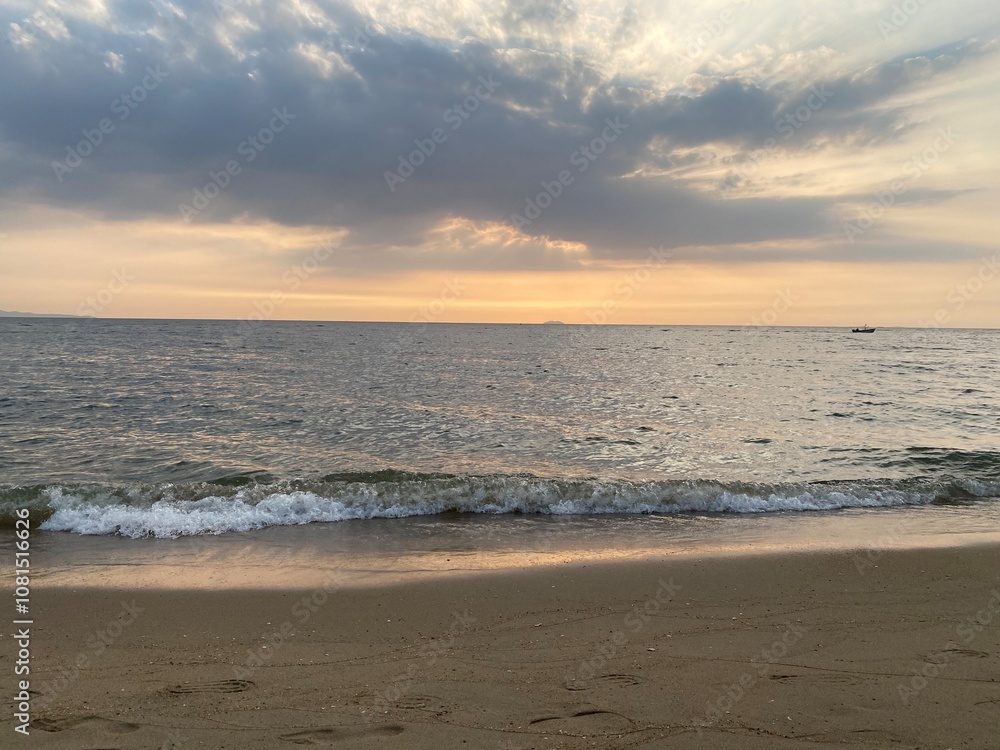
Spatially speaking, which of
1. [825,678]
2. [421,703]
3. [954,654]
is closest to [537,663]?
[421,703]

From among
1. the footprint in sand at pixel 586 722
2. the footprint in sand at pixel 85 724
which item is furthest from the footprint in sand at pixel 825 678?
the footprint in sand at pixel 85 724

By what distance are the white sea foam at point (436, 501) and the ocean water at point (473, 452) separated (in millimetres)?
36

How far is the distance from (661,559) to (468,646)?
368 cm

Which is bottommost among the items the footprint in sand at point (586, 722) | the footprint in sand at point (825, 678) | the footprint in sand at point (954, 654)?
the footprint in sand at point (954, 654)

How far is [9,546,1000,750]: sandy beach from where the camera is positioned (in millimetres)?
4082

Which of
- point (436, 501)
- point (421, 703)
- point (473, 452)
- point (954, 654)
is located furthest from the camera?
point (473, 452)

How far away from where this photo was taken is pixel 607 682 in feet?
15.3

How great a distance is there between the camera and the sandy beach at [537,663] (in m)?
4.08

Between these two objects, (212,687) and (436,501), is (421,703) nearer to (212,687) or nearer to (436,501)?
(212,687)

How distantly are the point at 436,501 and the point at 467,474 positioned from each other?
2078mm

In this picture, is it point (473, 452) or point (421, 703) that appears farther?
point (473, 452)

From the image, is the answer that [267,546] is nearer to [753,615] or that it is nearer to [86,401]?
[753,615]

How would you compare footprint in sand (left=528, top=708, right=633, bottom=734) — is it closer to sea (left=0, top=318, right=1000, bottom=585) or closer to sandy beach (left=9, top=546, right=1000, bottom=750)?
sandy beach (left=9, top=546, right=1000, bottom=750)

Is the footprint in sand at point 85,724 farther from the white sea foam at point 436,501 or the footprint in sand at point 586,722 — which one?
the white sea foam at point 436,501
